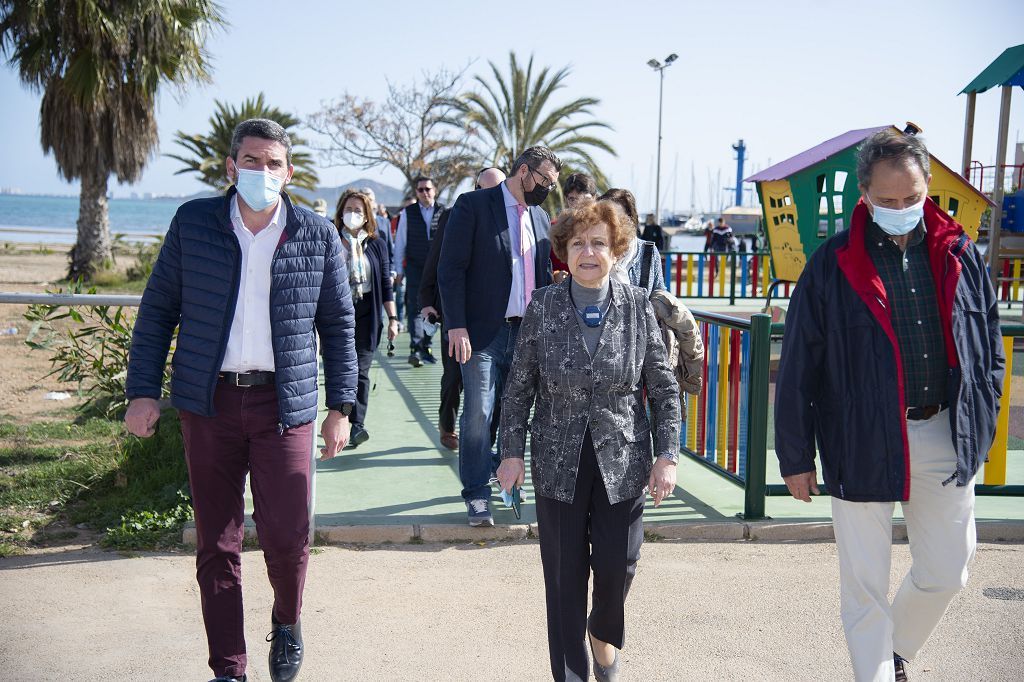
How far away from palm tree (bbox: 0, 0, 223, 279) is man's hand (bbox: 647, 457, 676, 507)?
20.6 m

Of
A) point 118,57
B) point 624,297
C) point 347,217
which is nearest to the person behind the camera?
point 624,297

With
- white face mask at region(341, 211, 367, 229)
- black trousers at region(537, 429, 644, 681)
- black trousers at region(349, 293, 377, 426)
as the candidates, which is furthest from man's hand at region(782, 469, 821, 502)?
white face mask at region(341, 211, 367, 229)

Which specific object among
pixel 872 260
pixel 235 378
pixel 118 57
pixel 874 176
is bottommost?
pixel 235 378

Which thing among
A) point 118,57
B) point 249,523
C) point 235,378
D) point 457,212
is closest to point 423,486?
point 249,523

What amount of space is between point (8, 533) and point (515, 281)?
124 inches

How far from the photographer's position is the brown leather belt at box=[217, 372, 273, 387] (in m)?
3.68

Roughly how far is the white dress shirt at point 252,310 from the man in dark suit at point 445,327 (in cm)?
195

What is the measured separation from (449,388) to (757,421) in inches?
85.7

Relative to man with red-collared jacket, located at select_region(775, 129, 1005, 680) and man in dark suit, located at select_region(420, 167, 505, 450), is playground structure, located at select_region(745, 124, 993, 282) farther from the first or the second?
man with red-collared jacket, located at select_region(775, 129, 1005, 680)

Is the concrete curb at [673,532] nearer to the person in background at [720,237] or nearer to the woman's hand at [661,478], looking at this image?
the woman's hand at [661,478]

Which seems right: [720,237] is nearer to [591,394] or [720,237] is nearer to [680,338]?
[680,338]

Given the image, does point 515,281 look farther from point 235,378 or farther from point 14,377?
point 14,377

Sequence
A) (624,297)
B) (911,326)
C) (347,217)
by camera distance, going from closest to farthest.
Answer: (911,326)
(624,297)
(347,217)

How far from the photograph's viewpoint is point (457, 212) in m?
5.55
